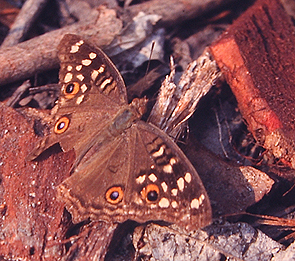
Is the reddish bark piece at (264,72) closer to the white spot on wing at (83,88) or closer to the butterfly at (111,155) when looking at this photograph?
the butterfly at (111,155)

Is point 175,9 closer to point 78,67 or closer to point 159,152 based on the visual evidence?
point 78,67

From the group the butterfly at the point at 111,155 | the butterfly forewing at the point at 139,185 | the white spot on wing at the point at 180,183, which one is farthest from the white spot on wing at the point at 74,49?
the white spot on wing at the point at 180,183

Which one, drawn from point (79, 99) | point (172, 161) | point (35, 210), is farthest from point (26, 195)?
point (172, 161)

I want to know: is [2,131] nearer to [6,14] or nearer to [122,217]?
[122,217]

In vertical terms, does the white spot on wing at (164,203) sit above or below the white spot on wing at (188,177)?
below

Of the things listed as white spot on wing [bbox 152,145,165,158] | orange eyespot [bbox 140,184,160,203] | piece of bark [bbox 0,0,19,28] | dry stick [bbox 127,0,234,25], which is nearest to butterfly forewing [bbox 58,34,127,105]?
white spot on wing [bbox 152,145,165,158]

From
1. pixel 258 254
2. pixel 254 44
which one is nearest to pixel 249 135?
pixel 254 44
